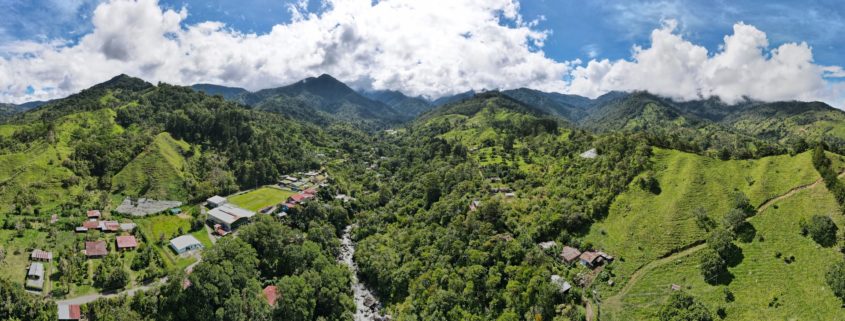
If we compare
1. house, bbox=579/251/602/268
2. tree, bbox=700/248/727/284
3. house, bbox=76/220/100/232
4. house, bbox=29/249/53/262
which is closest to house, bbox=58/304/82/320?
house, bbox=29/249/53/262

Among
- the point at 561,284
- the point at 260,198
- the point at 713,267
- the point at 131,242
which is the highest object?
the point at 260,198

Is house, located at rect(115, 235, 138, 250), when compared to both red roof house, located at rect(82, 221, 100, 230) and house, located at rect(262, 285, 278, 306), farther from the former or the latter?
house, located at rect(262, 285, 278, 306)

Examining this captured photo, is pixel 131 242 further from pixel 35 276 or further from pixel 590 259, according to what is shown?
pixel 590 259

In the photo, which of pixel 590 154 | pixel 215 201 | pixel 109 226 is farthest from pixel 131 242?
pixel 590 154

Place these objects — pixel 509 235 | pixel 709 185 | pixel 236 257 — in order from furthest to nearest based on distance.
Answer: pixel 509 235
pixel 709 185
pixel 236 257

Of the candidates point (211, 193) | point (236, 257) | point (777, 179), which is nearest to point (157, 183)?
point (211, 193)

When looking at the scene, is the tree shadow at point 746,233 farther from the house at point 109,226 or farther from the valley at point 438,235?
the house at point 109,226

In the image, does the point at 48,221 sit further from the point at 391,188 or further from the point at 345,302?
the point at 391,188
